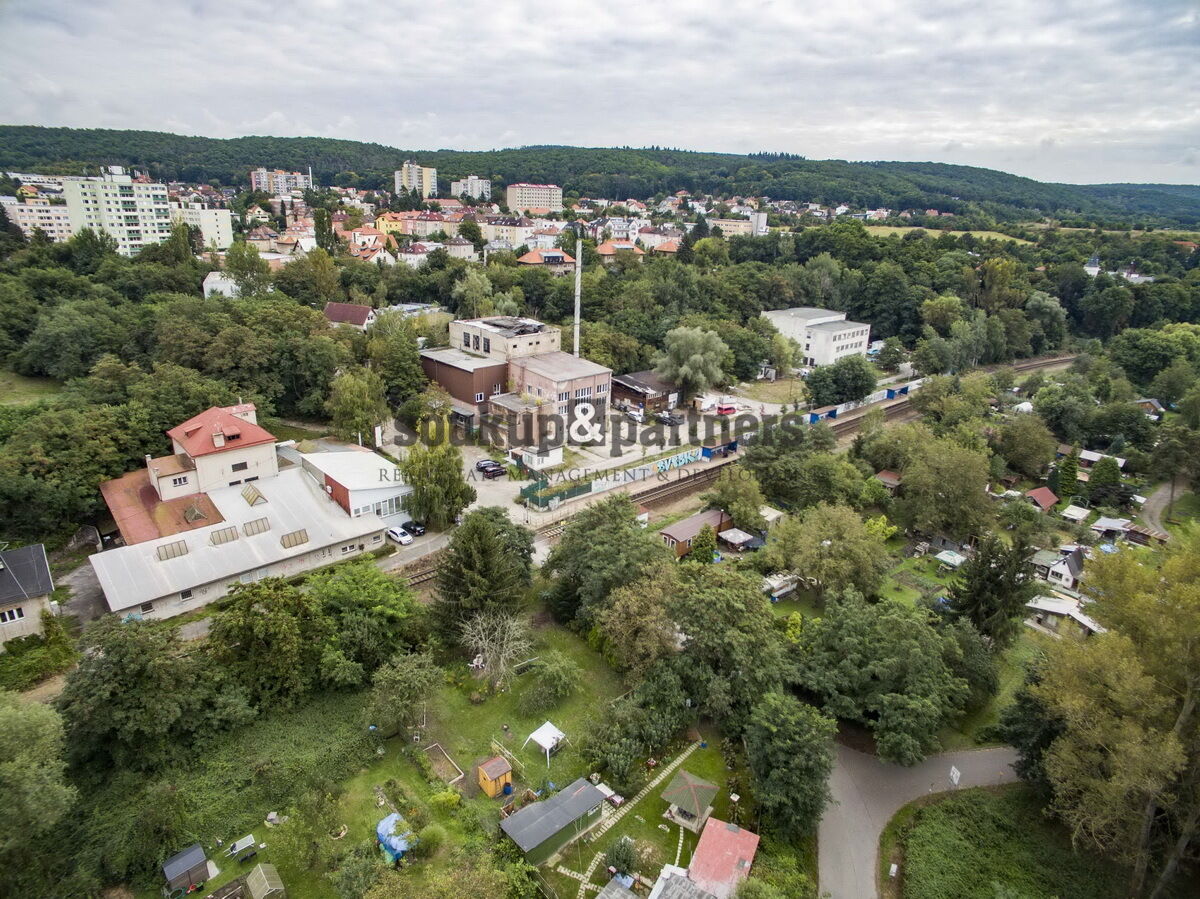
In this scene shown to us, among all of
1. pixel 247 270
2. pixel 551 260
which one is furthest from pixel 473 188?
pixel 247 270

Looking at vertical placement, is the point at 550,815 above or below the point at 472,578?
below

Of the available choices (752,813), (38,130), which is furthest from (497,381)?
(38,130)

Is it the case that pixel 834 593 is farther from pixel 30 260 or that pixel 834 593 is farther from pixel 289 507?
pixel 30 260

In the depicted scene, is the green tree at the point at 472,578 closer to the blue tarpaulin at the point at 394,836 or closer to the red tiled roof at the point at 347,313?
the blue tarpaulin at the point at 394,836

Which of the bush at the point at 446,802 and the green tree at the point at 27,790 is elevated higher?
the green tree at the point at 27,790

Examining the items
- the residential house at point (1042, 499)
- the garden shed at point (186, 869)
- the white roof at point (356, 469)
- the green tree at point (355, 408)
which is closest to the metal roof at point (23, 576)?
the white roof at point (356, 469)

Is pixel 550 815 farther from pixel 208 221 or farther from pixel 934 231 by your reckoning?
pixel 934 231

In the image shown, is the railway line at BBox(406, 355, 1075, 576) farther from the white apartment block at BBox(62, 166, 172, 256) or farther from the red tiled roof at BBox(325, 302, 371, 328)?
the white apartment block at BBox(62, 166, 172, 256)
